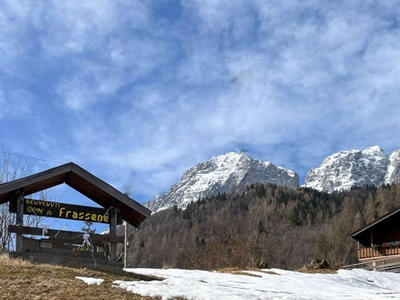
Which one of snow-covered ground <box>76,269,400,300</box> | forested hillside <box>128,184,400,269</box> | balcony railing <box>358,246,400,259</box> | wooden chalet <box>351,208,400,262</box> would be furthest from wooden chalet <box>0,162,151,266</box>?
forested hillside <box>128,184,400,269</box>

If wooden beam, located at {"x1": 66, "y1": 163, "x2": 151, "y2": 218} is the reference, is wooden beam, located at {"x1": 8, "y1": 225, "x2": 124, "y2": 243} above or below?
below

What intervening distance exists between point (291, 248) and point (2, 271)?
80274 millimetres

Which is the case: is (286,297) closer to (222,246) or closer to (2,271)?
(2,271)

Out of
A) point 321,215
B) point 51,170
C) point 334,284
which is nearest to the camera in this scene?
Answer: point 51,170

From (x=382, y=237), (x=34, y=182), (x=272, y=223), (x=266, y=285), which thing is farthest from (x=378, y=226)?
(x=272, y=223)

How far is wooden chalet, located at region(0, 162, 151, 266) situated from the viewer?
17.5 m

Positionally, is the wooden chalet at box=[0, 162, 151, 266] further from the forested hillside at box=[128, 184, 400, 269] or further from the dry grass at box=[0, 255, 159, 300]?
the forested hillside at box=[128, 184, 400, 269]

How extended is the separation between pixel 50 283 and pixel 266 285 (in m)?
8.16

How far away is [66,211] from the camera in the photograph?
61.7 feet

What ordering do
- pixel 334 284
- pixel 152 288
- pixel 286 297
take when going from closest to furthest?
1. pixel 152 288
2. pixel 286 297
3. pixel 334 284

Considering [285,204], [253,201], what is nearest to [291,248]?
[285,204]

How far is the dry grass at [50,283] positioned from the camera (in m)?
12.6

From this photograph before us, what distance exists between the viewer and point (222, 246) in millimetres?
41031

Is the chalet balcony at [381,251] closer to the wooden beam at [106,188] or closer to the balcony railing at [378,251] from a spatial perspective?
the balcony railing at [378,251]
